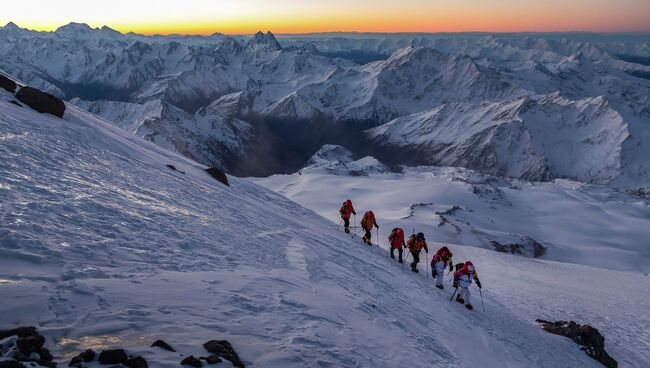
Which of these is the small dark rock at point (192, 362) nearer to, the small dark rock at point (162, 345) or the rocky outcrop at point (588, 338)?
the small dark rock at point (162, 345)

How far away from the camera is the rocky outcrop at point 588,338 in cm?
1748

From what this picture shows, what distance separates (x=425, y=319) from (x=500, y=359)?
8.12ft

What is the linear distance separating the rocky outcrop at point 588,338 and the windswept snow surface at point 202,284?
628 millimetres

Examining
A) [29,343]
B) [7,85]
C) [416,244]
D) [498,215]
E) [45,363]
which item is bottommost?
[498,215]

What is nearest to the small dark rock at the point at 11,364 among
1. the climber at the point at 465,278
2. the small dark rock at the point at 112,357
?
the small dark rock at the point at 112,357

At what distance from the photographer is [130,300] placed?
851 centimetres

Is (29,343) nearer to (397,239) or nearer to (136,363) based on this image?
(136,363)

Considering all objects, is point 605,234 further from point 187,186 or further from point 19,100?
point 19,100

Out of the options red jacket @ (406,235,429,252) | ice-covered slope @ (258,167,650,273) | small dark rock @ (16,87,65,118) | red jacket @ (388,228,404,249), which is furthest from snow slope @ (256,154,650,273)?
small dark rock @ (16,87,65,118)

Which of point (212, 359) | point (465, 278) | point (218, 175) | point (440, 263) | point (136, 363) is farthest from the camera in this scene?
point (218, 175)

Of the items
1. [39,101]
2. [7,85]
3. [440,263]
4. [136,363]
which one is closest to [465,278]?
[440,263]

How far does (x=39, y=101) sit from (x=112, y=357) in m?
23.3

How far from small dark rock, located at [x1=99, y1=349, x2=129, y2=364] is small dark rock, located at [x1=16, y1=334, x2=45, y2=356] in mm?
872

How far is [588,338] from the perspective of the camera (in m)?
18.1
